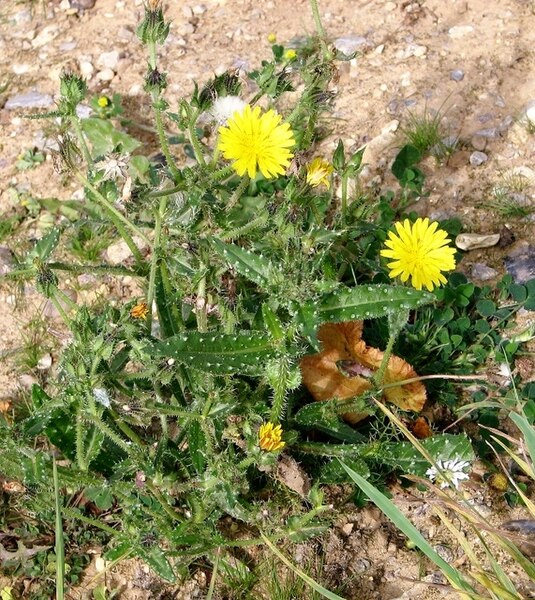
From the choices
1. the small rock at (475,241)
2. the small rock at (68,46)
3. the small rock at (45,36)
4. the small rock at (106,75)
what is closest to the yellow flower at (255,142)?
the small rock at (475,241)

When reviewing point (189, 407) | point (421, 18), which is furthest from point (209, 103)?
point (421, 18)

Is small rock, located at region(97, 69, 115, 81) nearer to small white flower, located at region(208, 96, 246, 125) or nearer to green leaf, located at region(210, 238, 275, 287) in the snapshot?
small white flower, located at region(208, 96, 246, 125)

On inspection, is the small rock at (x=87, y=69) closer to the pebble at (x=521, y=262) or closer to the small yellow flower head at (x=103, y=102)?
the small yellow flower head at (x=103, y=102)

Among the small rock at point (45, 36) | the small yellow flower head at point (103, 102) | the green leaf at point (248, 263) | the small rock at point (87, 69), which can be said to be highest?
the small rock at point (45, 36)

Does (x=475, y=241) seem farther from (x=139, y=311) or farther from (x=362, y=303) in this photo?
(x=139, y=311)

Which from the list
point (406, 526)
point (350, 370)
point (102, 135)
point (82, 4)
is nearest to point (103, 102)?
point (102, 135)

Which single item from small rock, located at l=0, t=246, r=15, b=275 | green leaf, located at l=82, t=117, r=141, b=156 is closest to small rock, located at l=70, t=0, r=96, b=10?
green leaf, located at l=82, t=117, r=141, b=156
